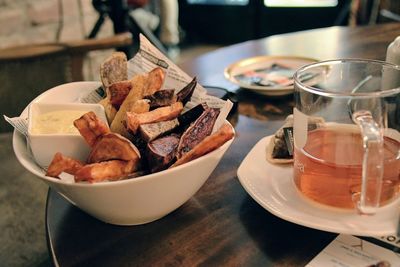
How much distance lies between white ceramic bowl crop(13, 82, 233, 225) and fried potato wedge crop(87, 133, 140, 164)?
39mm

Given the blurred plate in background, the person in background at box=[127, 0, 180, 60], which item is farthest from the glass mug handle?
the person in background at box=[127, 0, 180, 60]

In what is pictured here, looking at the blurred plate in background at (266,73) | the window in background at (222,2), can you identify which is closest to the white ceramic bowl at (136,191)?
the blurred plate in background at (266,73)

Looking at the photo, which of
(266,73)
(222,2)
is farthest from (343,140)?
(222,2)

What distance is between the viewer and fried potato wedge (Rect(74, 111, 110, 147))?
1.91 ft

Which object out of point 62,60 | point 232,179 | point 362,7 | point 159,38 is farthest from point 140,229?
point 159,38

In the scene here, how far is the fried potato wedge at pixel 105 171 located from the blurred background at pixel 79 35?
55 centimetres

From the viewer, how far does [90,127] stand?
0.59 m

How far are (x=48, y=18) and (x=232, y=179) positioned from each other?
1849 millimetres

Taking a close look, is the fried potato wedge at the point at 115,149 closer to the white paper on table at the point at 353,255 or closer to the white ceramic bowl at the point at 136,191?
the white ceramic bowl at the point at 136,191

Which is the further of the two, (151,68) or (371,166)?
(151,68)

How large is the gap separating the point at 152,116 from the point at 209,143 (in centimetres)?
10

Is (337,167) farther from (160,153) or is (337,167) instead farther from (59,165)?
(59,165)

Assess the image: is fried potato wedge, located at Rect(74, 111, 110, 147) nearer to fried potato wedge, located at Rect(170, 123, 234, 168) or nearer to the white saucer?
fried potato wedge, located at Rect(170, 123, 234, 168)

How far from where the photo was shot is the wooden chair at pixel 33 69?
1412 millimetres
